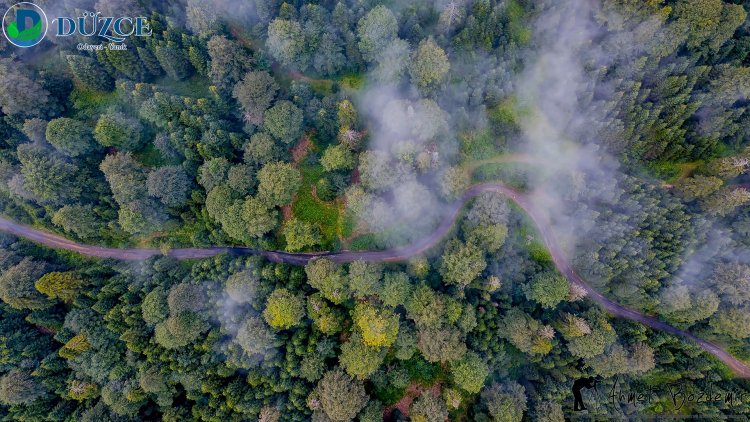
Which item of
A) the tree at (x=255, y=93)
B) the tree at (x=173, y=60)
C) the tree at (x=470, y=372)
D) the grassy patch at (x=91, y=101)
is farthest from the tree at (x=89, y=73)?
the tree at (x=470, y=372)

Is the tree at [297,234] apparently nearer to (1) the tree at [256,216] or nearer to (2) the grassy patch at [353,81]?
(1) the tree at [256,216]

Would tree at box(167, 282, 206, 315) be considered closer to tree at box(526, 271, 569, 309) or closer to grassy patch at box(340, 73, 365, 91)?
grassy patch at box(340, 73, 365, 91)

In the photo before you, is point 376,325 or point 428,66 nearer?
point 376,325

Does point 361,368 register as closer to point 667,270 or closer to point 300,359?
point 300,359

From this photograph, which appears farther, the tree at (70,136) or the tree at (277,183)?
the tree at (70,136)

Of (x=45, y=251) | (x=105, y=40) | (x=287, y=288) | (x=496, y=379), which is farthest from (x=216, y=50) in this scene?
(x=496, y=379)

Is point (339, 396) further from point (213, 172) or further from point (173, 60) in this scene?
point (173, 60)

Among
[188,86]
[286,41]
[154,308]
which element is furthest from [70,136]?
[286,41]

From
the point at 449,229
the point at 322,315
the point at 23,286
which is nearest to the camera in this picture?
the point at 322,315
